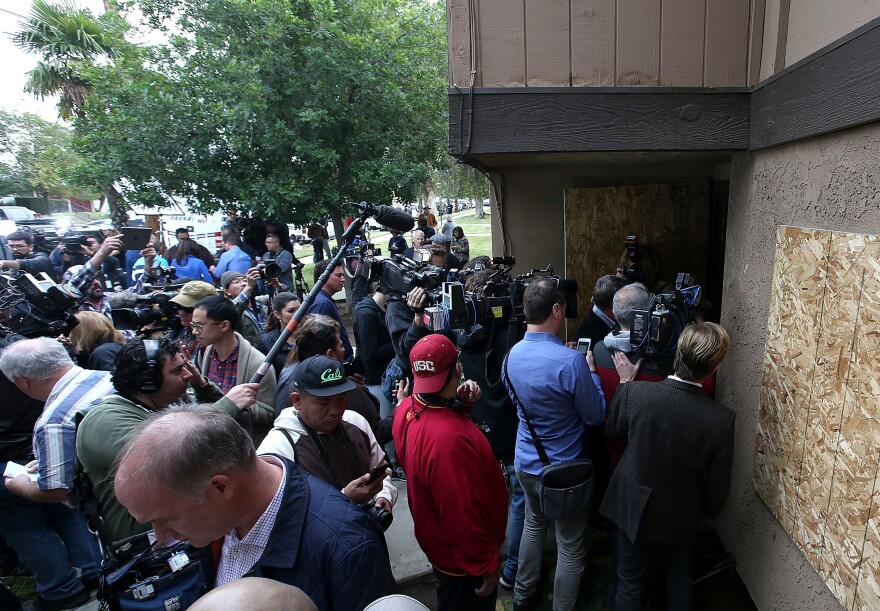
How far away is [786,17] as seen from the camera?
101 inches

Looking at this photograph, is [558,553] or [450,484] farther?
[558,553]

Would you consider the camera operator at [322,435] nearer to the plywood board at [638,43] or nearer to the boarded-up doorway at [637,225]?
the plywood board at [638,43]

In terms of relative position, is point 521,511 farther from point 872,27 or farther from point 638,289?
point 872,27

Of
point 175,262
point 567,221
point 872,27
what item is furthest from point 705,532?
point 175,262

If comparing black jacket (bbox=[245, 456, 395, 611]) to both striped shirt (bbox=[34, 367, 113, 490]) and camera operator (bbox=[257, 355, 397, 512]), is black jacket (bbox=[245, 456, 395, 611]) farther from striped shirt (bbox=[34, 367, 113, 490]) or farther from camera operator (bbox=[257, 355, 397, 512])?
striped shirt (bbox=[34, 367, 113, 490])

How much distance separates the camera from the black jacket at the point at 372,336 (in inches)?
169

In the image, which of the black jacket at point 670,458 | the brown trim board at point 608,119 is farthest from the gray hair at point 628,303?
the brown trim board at point 608,119

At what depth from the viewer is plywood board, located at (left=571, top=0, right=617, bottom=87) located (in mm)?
2898

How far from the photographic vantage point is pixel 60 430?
2549 mm

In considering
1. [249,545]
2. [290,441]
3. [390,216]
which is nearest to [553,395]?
[290,441]

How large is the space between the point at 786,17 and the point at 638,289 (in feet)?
5.24

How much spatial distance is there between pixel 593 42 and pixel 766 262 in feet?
5.30

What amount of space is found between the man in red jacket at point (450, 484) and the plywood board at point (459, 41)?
1.66 metres

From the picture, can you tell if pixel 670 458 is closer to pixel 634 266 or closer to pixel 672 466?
pixel 672 466
